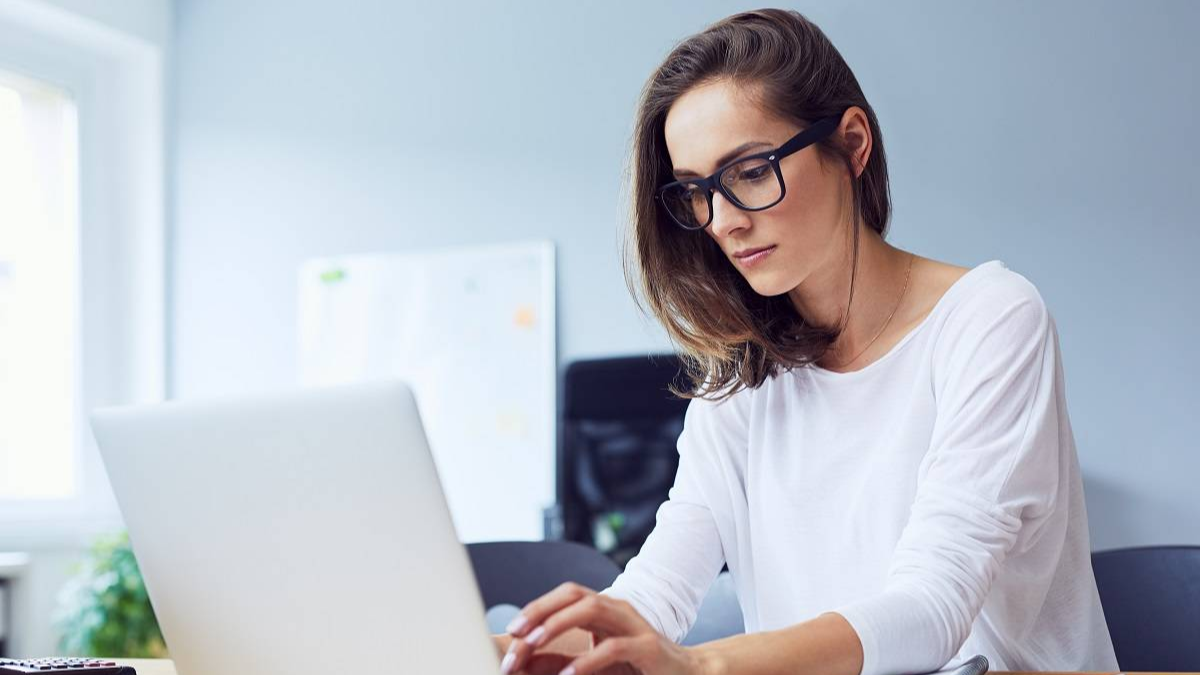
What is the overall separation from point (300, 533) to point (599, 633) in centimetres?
22

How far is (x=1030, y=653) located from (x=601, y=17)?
8.80 ft

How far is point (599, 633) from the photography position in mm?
827

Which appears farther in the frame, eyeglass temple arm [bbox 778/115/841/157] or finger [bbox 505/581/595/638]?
eyeglass temple arm [bbox 778/115/841/157]

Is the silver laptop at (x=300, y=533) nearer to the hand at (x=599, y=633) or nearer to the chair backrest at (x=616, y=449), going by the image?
the hand at (x=599, y=633)

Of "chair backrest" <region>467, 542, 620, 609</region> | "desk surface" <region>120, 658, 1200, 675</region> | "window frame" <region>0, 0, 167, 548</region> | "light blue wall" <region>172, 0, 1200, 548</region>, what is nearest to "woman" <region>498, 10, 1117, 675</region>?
"chair backrest" <region>467, 542, 620, 609</region>

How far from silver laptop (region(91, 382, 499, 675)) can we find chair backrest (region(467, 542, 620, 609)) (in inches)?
28.8

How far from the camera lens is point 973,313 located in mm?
1181

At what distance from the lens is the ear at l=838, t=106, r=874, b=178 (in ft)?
4.24

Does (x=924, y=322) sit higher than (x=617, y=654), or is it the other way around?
(x=924, y=322)

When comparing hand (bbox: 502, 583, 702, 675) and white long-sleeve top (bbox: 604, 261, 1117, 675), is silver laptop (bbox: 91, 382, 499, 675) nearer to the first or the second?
hand (bbox: 502, 583, 702, 675)

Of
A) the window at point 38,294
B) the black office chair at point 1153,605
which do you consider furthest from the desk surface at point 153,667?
the window at point 38,294

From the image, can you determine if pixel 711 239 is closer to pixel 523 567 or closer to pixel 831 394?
pixel 831 394

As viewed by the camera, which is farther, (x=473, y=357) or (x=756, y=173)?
(x=473, y=357)

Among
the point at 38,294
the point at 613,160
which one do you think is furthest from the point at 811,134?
the point at 38,294
